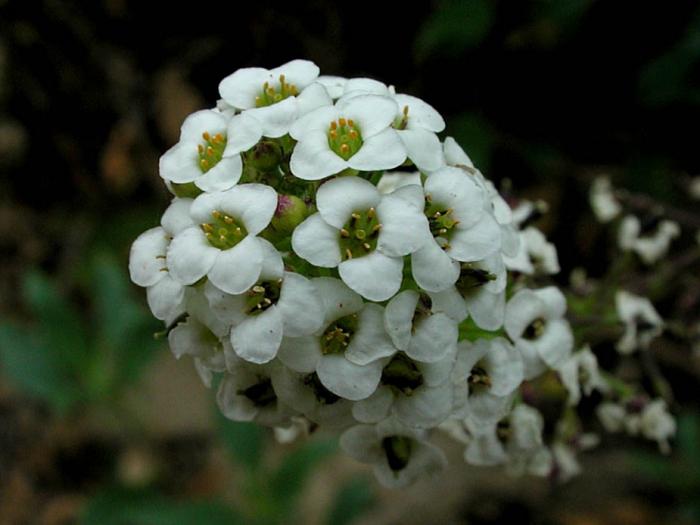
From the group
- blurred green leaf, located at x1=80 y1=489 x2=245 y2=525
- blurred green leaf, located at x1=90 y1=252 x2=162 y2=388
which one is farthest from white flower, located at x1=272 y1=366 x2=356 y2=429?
blurred green leaf, located at x1=90 y1=252 x2=162 y2=388

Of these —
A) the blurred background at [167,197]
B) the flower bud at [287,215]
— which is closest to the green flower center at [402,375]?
the flower bud at [287,215]

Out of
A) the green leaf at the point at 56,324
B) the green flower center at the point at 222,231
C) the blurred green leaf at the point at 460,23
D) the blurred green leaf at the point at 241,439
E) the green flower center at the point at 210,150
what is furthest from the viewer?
the green leaf at the point at 56,324

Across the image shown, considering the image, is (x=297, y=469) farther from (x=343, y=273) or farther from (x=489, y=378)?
(x=343, y=273)

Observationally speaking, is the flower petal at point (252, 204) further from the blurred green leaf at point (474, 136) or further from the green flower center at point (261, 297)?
the blurred green leaf at point (474, 136)

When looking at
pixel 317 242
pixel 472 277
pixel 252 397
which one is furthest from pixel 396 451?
pixel 317 242

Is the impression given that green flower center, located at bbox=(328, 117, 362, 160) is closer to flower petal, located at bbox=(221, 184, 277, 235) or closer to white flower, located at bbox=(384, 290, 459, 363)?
flower petal, located at bbox=(221, 184, 277, 235)

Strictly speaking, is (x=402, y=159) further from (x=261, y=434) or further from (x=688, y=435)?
(x=688, y=435)
